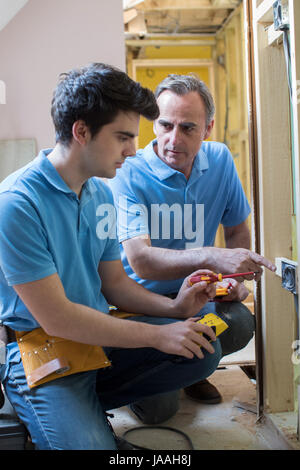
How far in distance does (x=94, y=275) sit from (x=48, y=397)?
0.35 metres

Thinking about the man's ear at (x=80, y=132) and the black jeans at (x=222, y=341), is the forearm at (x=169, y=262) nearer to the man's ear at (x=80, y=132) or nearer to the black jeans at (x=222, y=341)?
the black jeans at (x=222, y=341)

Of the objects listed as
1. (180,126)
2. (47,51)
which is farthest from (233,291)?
(47,51)

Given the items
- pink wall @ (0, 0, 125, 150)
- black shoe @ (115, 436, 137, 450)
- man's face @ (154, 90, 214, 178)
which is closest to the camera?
black shoe @ (115, 436, 137, 450)

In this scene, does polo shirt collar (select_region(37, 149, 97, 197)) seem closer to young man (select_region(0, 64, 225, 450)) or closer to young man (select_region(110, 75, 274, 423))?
young man (select_region(0, 64, 225, 450))

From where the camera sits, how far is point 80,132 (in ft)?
3.97

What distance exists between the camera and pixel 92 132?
3.98 ft

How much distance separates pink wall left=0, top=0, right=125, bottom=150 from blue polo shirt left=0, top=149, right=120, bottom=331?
897 millimetres

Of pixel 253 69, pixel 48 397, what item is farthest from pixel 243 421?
pixel 253 69

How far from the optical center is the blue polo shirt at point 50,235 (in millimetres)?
1098

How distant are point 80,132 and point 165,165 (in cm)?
55

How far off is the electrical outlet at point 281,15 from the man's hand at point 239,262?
626 mm

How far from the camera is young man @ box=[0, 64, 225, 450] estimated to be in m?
1.11

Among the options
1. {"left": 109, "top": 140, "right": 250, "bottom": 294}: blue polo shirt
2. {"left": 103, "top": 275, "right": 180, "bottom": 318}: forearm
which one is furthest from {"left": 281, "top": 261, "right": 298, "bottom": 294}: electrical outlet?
{"left": 109, "top": 140, "right": 250, "bottom": 294}: blue polo shirt

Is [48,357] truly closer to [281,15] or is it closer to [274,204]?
[274,204]
